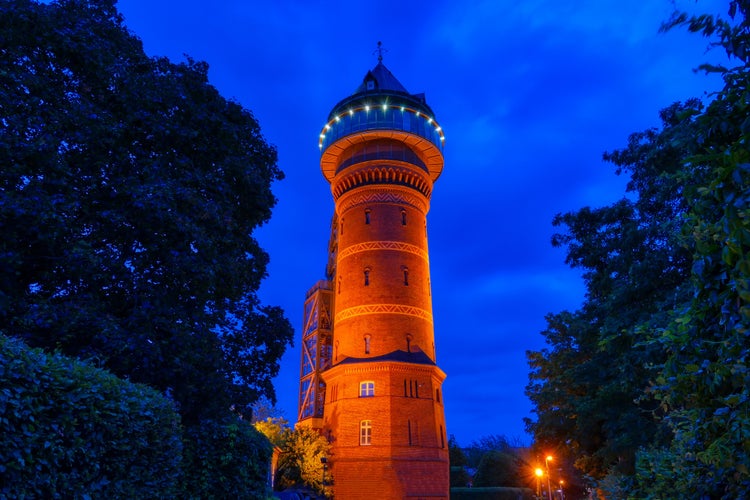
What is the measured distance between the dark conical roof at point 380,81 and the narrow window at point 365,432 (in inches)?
887

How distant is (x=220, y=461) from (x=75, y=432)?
19.4ft

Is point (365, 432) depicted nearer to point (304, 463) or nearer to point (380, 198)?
point (304, 463)

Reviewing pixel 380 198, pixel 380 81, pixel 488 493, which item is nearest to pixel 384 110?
pixel 380 81

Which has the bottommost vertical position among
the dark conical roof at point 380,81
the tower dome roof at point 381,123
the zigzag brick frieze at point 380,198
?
the zigzag brick frieze at point 380,198

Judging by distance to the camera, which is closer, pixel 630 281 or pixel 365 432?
pixel 630 281

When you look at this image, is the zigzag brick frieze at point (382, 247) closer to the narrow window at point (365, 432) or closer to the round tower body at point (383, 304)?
the round tower body at point (383, 304)

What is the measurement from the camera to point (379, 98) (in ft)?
114

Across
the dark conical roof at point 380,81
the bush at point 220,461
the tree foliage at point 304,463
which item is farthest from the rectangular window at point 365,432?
the dark conical roof at point 380,81

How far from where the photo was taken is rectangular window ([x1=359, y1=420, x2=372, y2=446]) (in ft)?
88.7

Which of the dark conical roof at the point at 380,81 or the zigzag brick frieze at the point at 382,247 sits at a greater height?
the dark conical roof at the point at 380,81

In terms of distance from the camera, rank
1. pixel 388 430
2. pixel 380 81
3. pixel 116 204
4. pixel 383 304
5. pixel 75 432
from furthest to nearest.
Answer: pixel 380 81 < pixel 383 304 < pixel 388 430 < pixel 116 204 < pixel 75 432

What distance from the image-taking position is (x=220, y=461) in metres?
11.0

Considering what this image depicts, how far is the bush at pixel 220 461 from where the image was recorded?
35.1 feet

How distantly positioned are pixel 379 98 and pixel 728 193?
109 feet
